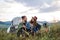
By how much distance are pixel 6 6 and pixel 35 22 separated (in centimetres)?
53

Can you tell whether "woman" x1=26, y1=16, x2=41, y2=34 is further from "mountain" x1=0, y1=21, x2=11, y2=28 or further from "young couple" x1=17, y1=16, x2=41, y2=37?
"mountain" x1=0, y1=21, x2=11, y2=28

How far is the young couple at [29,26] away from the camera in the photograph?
2.56 m

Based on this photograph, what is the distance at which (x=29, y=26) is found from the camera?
260 cm

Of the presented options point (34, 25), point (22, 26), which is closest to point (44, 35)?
point (34, 25)

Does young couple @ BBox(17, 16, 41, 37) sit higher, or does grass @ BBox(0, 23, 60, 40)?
young couple @ BBox(17, 16, 41, 37)

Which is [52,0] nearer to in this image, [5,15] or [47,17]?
[47,17]

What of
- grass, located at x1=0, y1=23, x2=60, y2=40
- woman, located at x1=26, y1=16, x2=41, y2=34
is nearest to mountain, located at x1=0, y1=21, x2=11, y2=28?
grass, located at x1=0, y1=23, x2=60, y2=40

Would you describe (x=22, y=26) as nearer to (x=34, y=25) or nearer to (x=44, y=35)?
(x=34, y=25)

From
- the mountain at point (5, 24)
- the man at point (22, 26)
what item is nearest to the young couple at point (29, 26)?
the man at point (22, 26)

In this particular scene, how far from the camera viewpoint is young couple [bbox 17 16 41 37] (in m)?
2.56

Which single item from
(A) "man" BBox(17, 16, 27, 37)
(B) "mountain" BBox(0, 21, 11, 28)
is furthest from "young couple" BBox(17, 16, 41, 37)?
(B) "mountain" BBox(0, 21, 11, 28)

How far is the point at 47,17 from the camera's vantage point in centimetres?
267

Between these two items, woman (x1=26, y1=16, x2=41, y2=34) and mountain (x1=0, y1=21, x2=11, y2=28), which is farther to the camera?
woman (x1=26, y1=16, x2=41, y2=34)

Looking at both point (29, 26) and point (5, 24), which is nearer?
point (5, 24)
